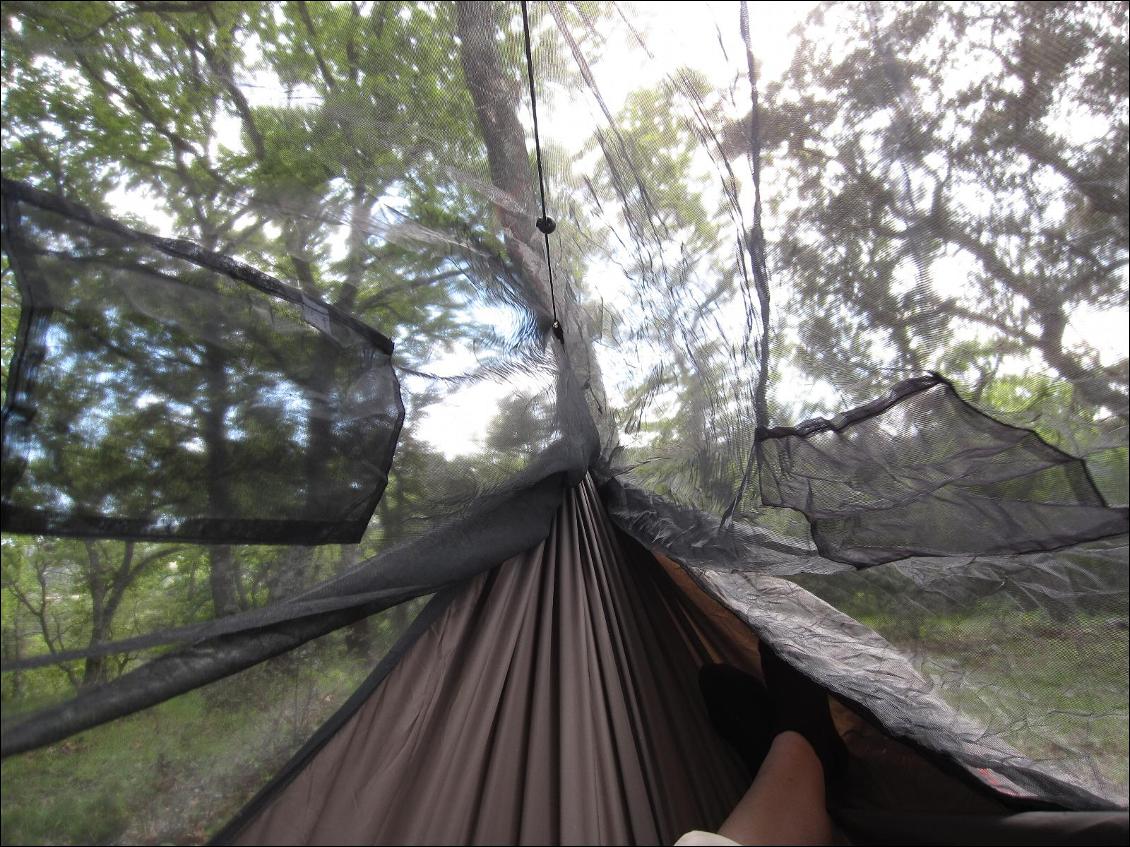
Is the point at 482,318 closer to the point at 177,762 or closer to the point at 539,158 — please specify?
the point at 539,158

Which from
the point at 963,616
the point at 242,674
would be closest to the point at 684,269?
the point at 963,616

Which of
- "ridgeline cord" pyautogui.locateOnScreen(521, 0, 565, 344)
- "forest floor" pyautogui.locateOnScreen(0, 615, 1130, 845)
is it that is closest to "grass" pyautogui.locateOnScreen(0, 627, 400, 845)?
"forest floor" pyautogui.locateOnScreen(0, 615, 1130, 845)

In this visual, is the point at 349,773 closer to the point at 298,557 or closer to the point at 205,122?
the point at 298,557

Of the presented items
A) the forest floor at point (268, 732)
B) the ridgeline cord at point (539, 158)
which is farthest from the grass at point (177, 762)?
the ridgeline cord at point (539, 158)

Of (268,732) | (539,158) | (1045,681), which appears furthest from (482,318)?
(1045,681)

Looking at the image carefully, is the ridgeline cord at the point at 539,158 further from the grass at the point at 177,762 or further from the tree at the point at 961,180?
the grass at the point at 177,762

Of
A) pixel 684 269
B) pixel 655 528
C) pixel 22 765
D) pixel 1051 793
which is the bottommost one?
pixel 1051 793

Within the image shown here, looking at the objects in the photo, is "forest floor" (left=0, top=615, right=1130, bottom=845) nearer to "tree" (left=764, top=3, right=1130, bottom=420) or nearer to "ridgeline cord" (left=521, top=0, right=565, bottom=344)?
"tree" (left=764, top=3, right=1130, bottom=420)

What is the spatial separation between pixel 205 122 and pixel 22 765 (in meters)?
0.61

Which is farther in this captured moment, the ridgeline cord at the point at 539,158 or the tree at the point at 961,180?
the ridgeline cord at the point at 539,158

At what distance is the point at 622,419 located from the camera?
3.74 feet

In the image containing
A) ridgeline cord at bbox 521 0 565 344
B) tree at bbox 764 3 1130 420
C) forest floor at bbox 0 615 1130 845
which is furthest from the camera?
ridgeline cord at bbox 521 0 565 344

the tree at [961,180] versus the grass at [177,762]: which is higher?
the tree at [961,180]

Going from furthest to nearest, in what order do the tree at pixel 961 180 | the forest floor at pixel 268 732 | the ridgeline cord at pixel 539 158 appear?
the ridgeline cord at pixel 539 158, the forest floor at pixel 268 732, the tree at pixel 961 180
